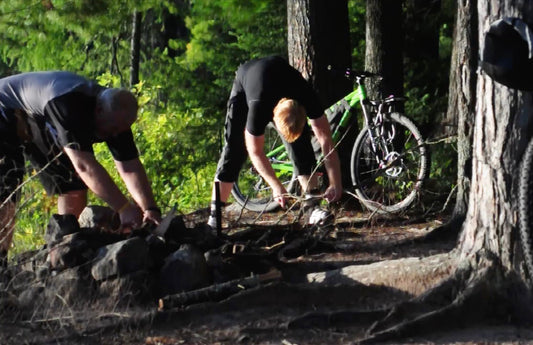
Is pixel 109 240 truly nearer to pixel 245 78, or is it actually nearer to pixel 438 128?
pixel 245 78

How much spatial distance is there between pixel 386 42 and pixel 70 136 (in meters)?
6.04

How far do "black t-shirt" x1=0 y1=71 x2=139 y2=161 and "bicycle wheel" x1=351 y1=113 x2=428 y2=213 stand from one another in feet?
9.18

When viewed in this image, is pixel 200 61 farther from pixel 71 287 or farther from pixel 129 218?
pixel 71 287

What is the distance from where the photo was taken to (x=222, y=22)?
55.7 ft

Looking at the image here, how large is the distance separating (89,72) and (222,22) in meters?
6.00

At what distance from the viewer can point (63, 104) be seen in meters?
5.42

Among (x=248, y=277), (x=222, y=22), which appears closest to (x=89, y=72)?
(x=222, y=22)

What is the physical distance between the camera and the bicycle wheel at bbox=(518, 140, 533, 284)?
463 centimetres

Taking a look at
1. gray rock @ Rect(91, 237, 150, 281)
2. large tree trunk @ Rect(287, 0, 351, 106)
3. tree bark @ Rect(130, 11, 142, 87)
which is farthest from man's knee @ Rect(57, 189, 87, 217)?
tree bark @ Rect(130, 11, 142, 87)

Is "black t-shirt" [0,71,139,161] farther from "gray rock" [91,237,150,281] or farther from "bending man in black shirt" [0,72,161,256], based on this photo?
"gray rock" [91,237,150,281]

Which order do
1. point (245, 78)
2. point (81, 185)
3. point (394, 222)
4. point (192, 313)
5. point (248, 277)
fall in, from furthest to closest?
point (394, 222) → point (245, 78) → point (81, 185) → point (248, 277) → point (192, 313)

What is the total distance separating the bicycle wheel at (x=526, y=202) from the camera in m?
4.63

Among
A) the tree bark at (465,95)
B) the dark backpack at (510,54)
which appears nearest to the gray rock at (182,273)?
the dark backpack at (510,54)

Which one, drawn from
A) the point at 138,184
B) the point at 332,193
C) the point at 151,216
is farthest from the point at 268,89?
the point at 151,216
